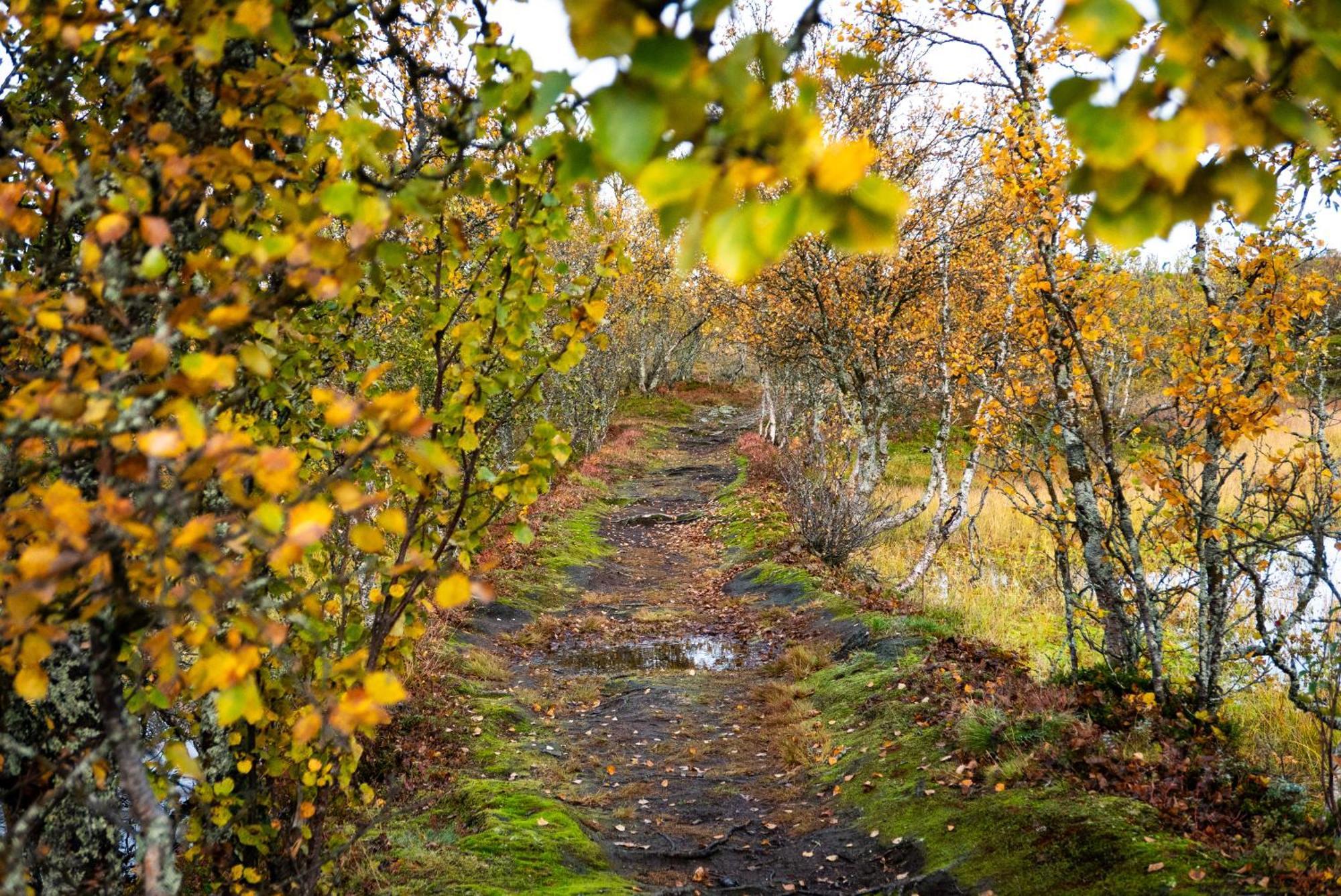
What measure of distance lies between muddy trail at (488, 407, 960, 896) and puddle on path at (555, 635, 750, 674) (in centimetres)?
2

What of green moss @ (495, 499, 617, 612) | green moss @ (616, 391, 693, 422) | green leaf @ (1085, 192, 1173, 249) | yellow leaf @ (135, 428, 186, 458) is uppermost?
green moss @ (616, 391, 693, 422)

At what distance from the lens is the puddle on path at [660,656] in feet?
27.6

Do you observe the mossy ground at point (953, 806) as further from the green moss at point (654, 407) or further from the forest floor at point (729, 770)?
the green moss at point (654, 407)

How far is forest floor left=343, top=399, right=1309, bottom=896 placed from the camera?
12.8 feet

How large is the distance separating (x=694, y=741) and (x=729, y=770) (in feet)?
1.93

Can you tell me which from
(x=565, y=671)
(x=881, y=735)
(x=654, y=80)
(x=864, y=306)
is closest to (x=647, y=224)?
(x=864, y=306)

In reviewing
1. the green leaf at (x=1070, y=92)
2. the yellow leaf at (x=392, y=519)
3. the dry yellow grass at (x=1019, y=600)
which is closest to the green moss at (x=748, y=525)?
the dry yellow grass at (x=1019, y=600)

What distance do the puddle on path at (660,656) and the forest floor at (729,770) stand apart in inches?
1.4

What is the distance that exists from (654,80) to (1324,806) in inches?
182

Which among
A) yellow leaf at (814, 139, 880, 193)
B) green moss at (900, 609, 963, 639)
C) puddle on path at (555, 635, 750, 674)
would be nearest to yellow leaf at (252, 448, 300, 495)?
yellow leaf at (814, 139, 880, 193)

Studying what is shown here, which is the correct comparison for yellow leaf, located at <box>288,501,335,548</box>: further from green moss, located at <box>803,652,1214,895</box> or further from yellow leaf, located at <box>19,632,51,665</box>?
green moss, located at <box>803,652,1214,895</box>

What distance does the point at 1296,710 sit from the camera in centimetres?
555

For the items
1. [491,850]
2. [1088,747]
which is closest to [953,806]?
[1088,747]

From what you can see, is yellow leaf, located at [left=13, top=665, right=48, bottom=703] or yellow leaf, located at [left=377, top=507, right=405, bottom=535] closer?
yellow leaf, located at [left=13, top=665, right=48, bottom=703]
